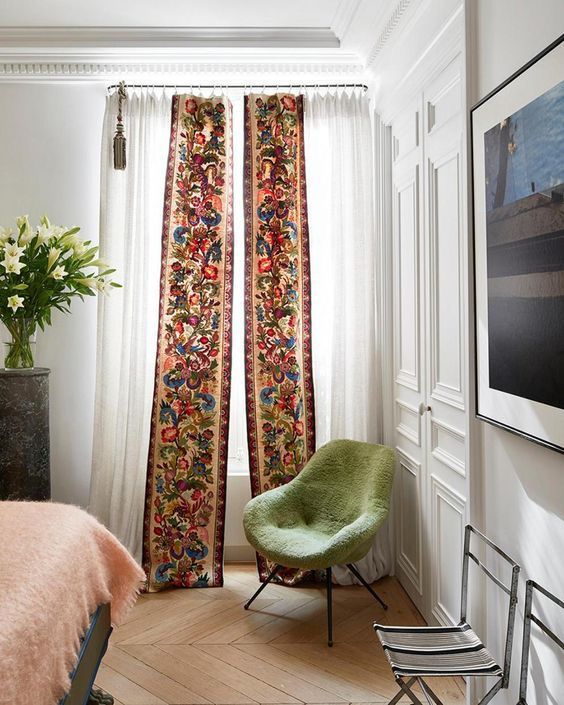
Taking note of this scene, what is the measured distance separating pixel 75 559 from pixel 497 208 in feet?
5.37

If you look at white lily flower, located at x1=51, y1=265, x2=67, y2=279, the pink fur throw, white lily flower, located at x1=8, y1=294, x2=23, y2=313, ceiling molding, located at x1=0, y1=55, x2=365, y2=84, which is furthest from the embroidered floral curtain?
the pink fur throw

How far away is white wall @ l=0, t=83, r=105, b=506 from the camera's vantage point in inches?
148

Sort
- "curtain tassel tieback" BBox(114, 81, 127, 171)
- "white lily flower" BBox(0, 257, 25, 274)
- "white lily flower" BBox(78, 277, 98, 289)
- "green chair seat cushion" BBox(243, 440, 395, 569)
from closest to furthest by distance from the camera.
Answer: "green chair seat cushion" BBox(243, 440, 395, 569)
"white lily flower" BBox(0, 257, 25, 274)
"white lily flower" BBox(78, 277, 98, 289)
"curtain tassel tieback" BBox(114, 81, 127, 171)

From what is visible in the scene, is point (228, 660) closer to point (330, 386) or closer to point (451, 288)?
point (330, 386)

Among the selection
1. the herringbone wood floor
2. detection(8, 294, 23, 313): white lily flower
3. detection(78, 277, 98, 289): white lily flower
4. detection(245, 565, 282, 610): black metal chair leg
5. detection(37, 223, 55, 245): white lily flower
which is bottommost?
the herringbone wood floor

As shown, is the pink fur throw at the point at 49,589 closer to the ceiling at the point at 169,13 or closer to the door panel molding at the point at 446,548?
the door panel molding at the point at 446,548

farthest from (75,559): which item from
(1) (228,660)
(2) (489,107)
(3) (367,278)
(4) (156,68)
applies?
(4) (156,68)

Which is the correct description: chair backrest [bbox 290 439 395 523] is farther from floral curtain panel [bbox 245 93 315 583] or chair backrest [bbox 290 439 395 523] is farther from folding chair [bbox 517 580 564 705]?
folding chair [bbox 517 580 564 705]

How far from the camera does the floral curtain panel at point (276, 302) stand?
144 inches

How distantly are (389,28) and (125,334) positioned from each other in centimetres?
198

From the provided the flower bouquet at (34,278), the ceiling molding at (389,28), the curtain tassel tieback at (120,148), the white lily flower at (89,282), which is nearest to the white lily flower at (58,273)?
the flower bouquet at (34,278)

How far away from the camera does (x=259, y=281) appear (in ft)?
12.0

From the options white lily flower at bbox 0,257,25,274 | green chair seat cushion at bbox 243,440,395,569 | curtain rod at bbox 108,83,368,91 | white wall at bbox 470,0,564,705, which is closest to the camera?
white wall at bbox 470,0,564,705

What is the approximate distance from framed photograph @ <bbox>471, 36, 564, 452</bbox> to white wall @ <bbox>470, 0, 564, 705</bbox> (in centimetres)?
8
